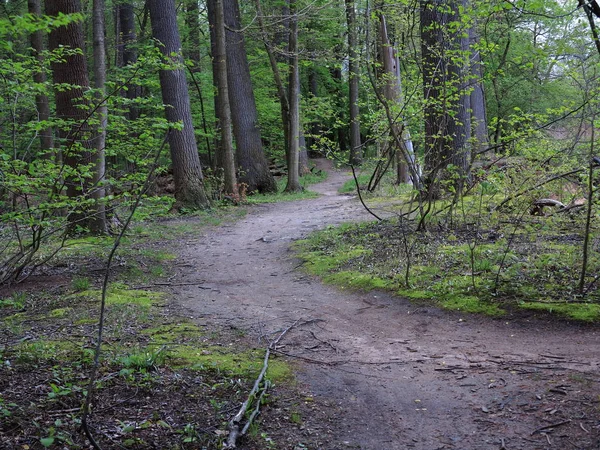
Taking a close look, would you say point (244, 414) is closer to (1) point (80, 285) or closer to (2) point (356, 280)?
(2) point (356, 280)

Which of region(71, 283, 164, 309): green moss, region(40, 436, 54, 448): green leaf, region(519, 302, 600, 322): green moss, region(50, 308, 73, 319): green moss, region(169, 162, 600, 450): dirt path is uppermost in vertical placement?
region(40, 436, 54, 448): green leaf

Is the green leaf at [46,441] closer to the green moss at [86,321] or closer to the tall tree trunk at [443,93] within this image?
the green moss at [86,321]

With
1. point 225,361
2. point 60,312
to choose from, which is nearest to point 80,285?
→ point 60,312

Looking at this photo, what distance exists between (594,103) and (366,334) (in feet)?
11.5

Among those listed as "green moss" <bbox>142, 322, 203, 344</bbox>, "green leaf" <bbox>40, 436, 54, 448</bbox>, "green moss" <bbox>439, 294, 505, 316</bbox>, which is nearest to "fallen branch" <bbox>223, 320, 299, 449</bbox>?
"green leaf" <bbox>40, 436, 54, 448</bbox>

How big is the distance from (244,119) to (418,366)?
15285 mm

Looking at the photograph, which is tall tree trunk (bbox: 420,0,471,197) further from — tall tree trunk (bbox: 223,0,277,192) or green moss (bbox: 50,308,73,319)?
tall tree trunk (bbox: 223,0,277,192)

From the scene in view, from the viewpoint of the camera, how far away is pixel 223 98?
50.6ft

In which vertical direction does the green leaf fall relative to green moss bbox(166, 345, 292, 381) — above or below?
above

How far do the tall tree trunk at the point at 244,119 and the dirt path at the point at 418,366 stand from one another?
1129 centimetres

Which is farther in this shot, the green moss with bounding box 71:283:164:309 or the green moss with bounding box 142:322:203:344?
the green moss with bounding box 71:283:164:309

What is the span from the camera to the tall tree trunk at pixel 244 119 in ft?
60.7

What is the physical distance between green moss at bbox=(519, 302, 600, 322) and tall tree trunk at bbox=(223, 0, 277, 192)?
14083mm

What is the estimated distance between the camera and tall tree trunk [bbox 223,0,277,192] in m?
18.5
